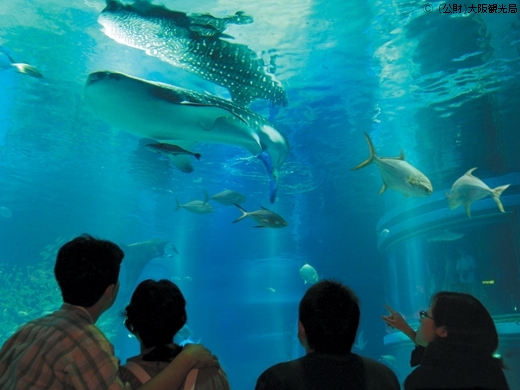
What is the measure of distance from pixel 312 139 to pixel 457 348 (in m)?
12.3

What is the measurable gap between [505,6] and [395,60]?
102 inches

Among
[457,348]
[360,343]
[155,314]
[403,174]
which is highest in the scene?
[403,174]

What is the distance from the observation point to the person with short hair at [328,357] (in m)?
1.74

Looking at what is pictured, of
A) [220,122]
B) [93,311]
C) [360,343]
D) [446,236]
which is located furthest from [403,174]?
[360,343]

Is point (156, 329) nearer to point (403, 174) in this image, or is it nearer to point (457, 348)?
point (457, 348)

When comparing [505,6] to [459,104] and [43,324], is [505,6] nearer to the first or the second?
[459,104]

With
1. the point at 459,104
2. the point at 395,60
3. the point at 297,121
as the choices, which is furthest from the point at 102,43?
the point at 459,104

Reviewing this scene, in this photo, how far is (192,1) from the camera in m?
7.63

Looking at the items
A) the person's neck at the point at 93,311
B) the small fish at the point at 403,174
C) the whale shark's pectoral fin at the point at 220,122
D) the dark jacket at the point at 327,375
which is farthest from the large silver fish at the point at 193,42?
the dark jacket at the point at 327,375

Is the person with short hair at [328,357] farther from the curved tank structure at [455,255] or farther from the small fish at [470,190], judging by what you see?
the curved tank structure at [455,255]

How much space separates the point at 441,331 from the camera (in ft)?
7.06

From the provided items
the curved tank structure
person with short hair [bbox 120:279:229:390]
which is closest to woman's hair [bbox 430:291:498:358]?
person with short hair [bbox 120:279:229:390]

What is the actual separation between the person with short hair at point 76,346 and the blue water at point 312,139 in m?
7.29

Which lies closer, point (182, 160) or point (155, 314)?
point (155, 314)
